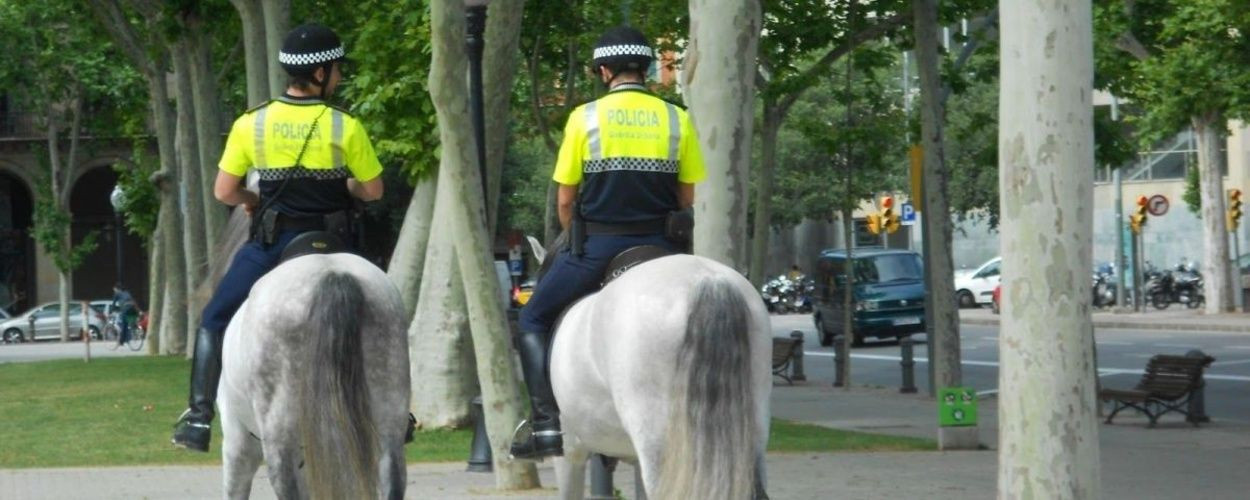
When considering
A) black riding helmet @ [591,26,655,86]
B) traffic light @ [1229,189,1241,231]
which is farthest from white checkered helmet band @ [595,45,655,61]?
traffic light @ [1229,189,1241,231]

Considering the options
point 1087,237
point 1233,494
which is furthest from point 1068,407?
point 1233,494

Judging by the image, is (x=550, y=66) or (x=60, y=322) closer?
(x=550, y=66)

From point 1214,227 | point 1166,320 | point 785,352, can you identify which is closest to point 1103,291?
point 1214,227

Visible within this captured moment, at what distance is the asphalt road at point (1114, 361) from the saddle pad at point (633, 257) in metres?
16.6

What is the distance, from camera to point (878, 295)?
142ft

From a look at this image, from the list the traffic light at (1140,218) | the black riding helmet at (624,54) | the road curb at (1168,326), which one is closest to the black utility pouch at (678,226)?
the black riding helmet at (624,54)

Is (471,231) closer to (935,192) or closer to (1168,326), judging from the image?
(935,192)

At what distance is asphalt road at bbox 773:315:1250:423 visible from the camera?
28.6 metres

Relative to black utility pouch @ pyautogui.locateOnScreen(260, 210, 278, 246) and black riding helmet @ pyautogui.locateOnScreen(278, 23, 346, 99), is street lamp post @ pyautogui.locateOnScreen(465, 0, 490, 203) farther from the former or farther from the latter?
black utility pouch @ pyautogui.locateOnScreen(260, 210, 278, 246)

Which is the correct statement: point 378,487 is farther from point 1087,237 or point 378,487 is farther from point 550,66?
point 550,66

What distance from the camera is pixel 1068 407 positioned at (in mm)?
8938

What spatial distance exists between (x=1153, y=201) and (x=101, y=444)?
39796 millimetres

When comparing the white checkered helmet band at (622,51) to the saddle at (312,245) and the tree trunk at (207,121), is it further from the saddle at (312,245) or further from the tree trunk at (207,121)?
the tree trunk at (207,121)

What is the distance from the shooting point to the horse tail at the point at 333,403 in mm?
7961
